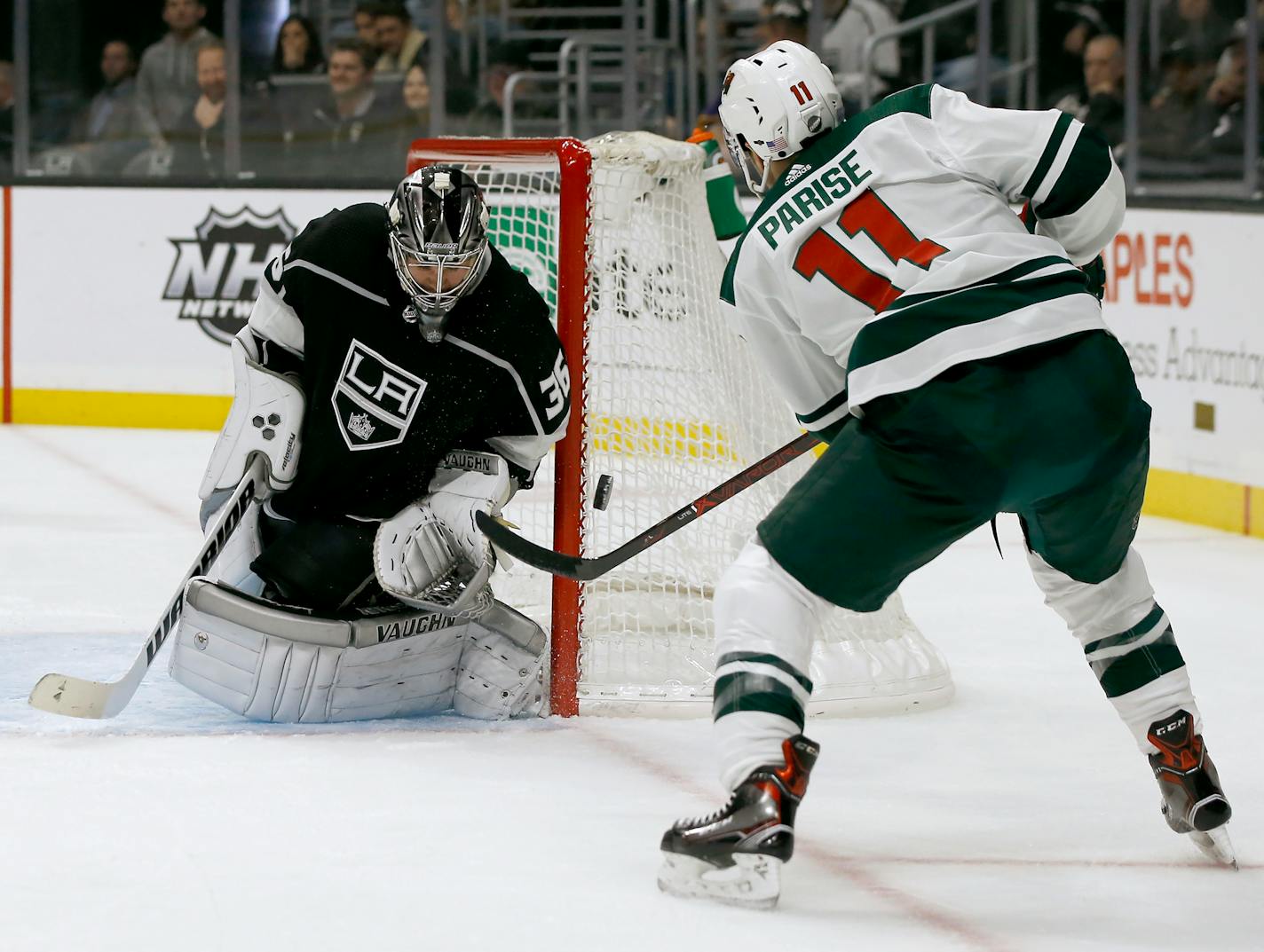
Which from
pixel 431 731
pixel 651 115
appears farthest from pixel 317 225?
pixel 651 115

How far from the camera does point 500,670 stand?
301 centimetres

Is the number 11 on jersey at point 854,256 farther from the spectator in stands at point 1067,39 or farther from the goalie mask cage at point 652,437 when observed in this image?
the spectator in stands at point 1067,39

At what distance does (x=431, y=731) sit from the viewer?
2.94 meters

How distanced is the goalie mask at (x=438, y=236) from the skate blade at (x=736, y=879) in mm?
1014

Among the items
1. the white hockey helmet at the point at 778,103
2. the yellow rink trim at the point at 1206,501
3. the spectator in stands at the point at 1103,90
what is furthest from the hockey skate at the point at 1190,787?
the spectator in stands at the point at 1103,90

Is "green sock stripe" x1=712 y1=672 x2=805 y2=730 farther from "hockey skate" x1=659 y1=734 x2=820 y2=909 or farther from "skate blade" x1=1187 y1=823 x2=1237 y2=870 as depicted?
"skate blade" x1=1187 y1=823 x2=1237 y2=870

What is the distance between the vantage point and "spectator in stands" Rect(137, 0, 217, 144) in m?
7.19

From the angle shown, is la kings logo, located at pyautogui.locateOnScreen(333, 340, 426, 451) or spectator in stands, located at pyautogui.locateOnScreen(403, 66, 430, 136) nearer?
la kings logo, located at pyautogui.locateOnScreen(333, 340, 426, 451)

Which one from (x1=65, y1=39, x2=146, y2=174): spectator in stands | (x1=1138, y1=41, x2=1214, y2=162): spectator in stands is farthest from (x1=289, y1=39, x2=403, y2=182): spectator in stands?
(x1=1138, y1=41, x2=1214, y2=162): spectator in stands

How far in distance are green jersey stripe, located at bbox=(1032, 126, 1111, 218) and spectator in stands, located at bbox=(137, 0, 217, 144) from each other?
5.43m

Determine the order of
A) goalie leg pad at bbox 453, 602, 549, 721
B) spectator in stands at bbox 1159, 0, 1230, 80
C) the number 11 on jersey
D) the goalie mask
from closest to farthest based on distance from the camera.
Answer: the number 11 on jersey, the goalie mask, goalie leg pad at bbox 453, 602, 549, 721, spectator in stands at bbox 1159, 0, 1230, 80

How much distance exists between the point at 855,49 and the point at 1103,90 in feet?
4.36

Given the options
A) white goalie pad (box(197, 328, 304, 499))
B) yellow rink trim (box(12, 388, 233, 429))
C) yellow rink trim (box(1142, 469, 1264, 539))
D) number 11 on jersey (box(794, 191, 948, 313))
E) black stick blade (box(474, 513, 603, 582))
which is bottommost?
yellow rink trim (box(12, 388, 233, 429))

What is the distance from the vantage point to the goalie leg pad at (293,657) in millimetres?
2893
